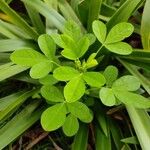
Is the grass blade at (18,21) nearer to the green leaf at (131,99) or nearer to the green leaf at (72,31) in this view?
the green leaf at (72,31)

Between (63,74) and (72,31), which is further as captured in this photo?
(72,31)

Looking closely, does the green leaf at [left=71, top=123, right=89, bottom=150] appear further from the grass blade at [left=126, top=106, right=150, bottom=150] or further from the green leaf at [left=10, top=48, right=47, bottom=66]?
the green leaf at [left=10, top=48, right=47, bottom=66]

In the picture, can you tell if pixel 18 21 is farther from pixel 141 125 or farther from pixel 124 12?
pixel 141 125

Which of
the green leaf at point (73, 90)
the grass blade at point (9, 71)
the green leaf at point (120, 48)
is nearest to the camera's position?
the green leaf at point (73, 90)

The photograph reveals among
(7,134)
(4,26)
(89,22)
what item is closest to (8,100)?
(7,134)

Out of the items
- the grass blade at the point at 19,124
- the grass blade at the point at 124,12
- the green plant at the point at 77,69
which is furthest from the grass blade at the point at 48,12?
the grass blade at the point at 19,124

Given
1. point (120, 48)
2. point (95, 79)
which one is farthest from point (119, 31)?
point (95, 79)
